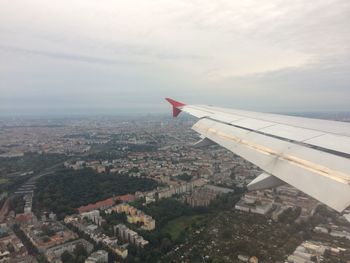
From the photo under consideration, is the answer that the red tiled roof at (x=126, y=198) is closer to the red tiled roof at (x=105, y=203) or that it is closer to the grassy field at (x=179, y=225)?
the red tiled roof at (x=105, y=203)

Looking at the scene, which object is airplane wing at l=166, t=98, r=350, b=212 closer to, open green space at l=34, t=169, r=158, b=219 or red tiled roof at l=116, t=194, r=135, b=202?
open green space at l=34, t=169, r=158, b=219

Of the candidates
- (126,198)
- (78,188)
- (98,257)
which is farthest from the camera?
(78,188)

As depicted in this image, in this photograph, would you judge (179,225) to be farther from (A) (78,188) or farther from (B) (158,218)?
(A) (78,188)

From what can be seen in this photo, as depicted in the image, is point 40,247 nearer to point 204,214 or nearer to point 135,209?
point 135,209

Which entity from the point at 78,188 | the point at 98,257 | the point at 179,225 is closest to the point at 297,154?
the point at 98,257

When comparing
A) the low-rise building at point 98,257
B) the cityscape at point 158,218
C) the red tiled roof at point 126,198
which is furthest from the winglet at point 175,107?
the red tiled roof at point 126,198

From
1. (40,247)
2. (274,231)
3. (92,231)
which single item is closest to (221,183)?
(274,231)
